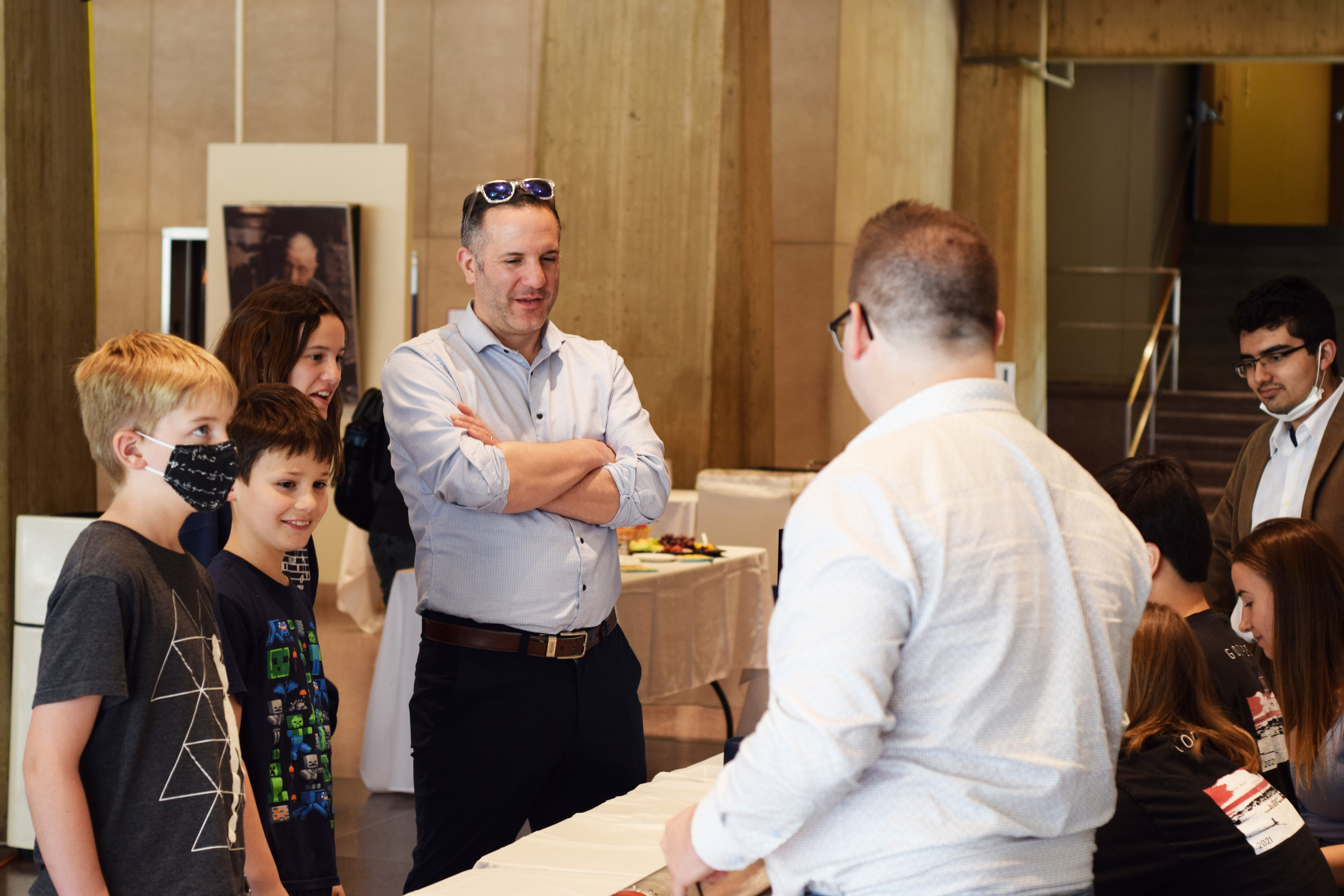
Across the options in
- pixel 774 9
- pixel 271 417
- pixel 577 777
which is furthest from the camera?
pixel 774 9

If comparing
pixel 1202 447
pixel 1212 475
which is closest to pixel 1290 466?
pixel 1212 475

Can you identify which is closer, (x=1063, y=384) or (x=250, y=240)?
(x=250, y=240)

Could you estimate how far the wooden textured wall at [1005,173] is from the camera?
11.1 metres

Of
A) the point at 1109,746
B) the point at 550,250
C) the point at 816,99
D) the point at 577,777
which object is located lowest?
the point at 577,777

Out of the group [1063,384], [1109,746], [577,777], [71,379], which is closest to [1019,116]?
[1063,384]

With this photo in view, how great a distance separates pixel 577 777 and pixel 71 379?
2.40m

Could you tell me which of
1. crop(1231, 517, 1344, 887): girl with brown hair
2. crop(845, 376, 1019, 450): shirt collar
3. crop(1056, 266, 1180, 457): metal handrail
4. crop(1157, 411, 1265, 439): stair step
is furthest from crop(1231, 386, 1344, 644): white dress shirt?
crop(1157, 411, 1265, 439): stair step

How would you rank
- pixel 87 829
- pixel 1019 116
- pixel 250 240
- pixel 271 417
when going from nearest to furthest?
pixel 87 829, pixel 271 417, pixel 250 240, pixel 1019 116

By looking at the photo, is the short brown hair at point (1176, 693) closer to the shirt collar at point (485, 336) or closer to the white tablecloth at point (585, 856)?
the white tablecloth at point (585, 856)

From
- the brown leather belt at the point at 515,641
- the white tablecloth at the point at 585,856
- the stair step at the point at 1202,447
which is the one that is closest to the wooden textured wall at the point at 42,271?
the brown leather belt at the point at 515,641

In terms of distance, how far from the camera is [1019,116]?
36.6ft

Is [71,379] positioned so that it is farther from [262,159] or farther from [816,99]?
[816,99]

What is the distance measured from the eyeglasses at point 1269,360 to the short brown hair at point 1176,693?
1.88 meters

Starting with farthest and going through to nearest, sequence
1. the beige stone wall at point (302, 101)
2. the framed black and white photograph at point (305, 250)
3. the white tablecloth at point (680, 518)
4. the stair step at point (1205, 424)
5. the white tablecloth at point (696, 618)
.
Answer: the stair step at point (1205, 424) → the beige stone wall at point (302, 101) → the framed black and white photograph at point (305, 250) → the white tablecloth at point (680, 518) → the white tablecloth at point (696, 618)
